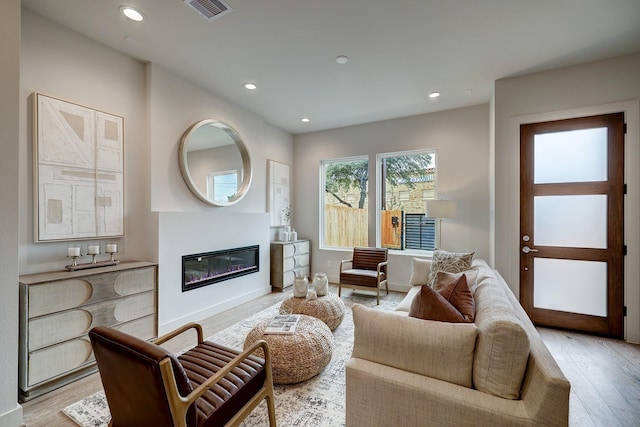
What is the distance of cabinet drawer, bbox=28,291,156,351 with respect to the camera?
2082mm

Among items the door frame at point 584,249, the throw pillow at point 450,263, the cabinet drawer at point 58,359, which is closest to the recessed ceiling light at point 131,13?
the cabinet drawer at point 58,359

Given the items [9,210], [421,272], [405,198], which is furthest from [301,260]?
[9,210]

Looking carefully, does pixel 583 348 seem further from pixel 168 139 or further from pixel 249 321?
pixel 168 139

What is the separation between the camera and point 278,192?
17.4 ft

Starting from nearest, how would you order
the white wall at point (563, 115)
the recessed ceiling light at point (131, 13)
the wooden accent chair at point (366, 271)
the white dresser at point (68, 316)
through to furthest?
the white dresser at point (68, 316)
the recessed ceiling light at point (131, 13)
the white wall at point (563, 115)
the wooden accent chair at point (366, 271)

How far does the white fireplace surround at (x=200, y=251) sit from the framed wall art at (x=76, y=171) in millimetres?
531

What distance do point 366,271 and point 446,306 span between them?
9.45 feet

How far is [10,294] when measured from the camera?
5.74 feet

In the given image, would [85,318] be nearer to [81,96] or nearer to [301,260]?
[81,96]

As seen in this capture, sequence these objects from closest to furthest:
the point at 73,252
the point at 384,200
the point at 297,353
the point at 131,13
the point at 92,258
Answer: the point at 297,353 → the point at 131,13 → the point at 73,252 → the point at 92,258 → the point at 384,200

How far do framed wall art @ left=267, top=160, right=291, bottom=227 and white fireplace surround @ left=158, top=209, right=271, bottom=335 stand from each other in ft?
1.66

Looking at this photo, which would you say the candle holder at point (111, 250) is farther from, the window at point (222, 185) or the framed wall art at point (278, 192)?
the framed wall art at point (278, 192)

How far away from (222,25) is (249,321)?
3.23m

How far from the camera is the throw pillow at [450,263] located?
312 cm
